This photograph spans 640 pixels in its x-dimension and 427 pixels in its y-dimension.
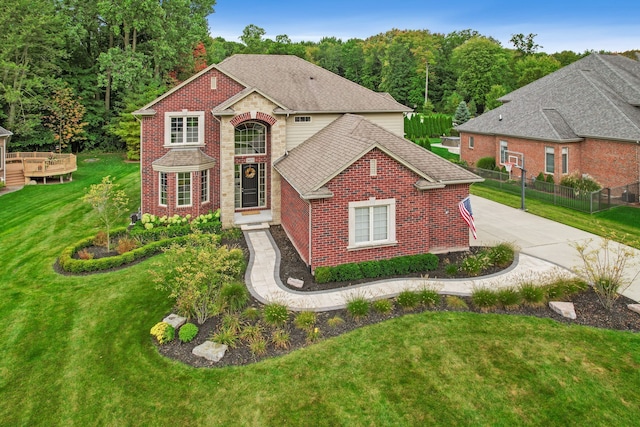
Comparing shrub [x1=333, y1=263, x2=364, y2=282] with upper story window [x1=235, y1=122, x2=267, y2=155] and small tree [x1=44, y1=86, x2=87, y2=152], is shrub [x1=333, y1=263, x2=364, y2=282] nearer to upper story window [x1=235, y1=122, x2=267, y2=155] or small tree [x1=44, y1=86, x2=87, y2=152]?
A: upper story window [x1=235, y1=122, x2=267, y2=155]

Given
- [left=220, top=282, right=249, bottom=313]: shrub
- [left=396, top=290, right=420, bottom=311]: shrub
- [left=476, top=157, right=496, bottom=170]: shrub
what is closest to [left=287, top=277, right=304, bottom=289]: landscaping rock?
[left=220, top=282, right=249, bottom=313]: shrub

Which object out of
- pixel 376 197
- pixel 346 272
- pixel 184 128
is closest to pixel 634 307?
pixel 376 197

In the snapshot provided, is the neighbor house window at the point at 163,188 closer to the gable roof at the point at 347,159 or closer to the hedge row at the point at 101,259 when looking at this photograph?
the hedge row at the point at 101,259

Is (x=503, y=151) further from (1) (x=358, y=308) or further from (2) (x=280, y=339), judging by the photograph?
(2) (x=280, y=339)

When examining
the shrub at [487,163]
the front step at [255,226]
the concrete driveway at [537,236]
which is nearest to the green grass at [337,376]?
the concrete driveway at [537,236]

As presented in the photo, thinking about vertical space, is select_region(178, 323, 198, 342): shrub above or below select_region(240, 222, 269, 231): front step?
below

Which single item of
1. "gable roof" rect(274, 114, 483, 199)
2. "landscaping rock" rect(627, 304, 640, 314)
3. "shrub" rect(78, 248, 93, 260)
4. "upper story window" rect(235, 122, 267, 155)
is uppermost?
"upper story window" rect(235, 122, 267, 155)

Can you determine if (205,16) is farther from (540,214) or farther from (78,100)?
(540,214)
